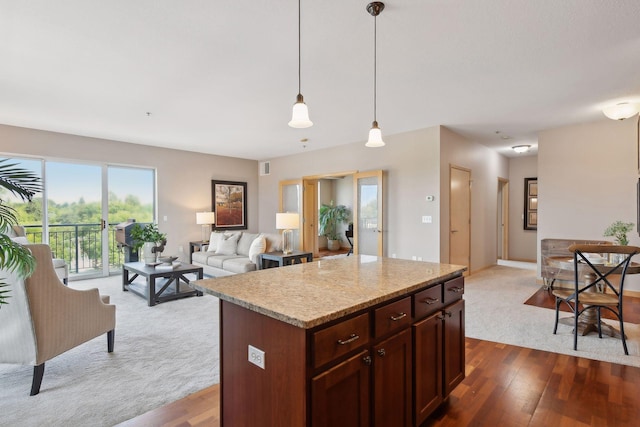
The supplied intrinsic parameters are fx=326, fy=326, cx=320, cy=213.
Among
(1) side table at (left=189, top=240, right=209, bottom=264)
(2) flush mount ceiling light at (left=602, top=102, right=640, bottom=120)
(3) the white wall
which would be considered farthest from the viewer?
(1) side table at (left=189, top=240, right=209, bottom=264)

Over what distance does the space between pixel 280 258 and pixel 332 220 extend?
213 inches

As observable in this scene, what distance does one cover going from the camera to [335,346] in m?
1.25

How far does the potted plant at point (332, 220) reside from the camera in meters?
10.1

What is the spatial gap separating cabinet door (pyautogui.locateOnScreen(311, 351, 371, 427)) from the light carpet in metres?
1.42

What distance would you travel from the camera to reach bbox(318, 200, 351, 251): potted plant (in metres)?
10.1

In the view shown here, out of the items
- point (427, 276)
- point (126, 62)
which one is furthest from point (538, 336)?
point (126, 62)

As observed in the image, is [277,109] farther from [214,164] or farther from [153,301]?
[214,164]

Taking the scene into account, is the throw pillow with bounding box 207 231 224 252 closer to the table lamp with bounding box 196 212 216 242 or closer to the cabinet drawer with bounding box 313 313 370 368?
the table lamp with bounding box 196 212 216 242

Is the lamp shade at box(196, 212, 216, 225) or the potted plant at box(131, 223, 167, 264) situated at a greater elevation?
the lamp shade at box(196, 212, 216, 225)

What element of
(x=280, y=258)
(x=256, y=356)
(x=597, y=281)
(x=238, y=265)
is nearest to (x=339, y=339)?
(x=256, y=356)

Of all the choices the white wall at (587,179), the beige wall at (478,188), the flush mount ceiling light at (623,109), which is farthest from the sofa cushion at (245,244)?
the flush mount ceiling light at (623,109)

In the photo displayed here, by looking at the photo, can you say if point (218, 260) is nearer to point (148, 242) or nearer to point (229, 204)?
point (148, 242)

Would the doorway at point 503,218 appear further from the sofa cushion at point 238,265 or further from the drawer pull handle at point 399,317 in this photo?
the drawer pull handle at point 399,317

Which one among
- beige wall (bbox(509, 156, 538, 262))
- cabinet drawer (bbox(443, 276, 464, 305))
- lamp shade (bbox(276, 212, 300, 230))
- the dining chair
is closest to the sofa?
lamp shade (bbox(276, 212, 300, 230))
